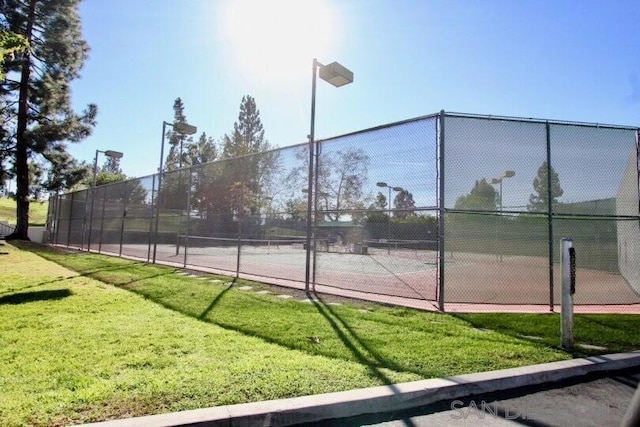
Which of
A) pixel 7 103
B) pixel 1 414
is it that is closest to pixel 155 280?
pixel 1 414

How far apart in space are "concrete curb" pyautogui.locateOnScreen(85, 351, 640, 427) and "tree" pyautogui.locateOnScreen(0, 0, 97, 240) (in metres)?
27.1

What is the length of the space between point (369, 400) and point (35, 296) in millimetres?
6595

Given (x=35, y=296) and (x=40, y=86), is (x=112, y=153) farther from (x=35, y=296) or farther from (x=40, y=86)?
(x=35, y=296)

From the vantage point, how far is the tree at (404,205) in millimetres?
7559

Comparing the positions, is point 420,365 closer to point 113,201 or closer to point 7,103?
point 113,201

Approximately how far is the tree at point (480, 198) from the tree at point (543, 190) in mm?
810

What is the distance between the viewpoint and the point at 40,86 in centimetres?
2434

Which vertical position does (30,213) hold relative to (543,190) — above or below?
above

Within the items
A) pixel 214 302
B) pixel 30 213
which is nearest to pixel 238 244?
pixel 214 302

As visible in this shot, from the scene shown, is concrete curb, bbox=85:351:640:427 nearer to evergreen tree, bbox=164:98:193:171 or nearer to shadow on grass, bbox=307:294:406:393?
shadow on grass, bbox=307:294:406:393

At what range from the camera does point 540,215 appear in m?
7.45

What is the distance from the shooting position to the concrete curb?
2768 mm

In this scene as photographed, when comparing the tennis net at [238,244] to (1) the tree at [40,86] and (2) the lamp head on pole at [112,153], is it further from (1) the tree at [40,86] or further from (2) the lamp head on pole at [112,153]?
(1) the tree at [40,86]

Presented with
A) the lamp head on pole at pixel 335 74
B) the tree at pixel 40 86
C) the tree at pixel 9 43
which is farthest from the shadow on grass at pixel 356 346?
the tree at pixel 40 86
